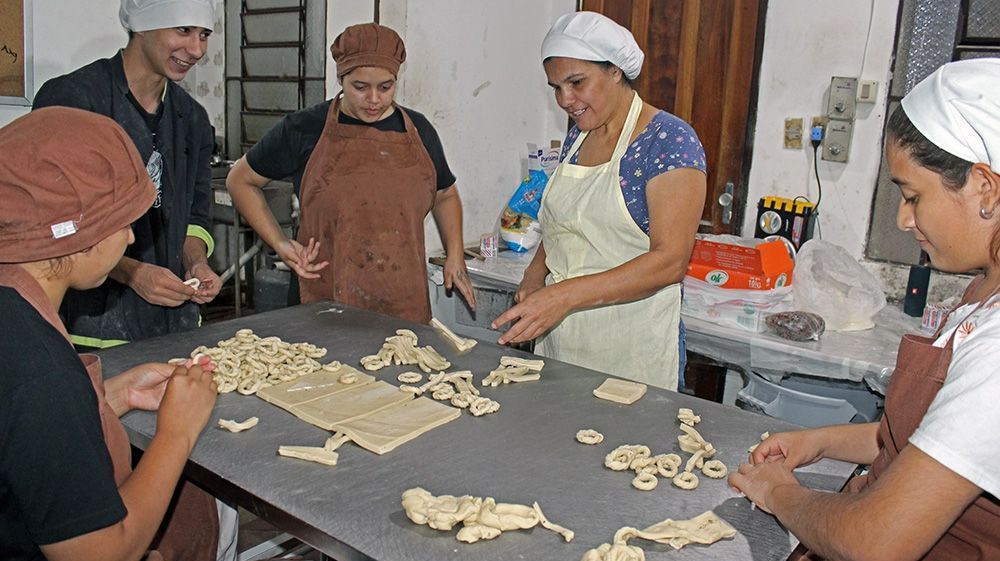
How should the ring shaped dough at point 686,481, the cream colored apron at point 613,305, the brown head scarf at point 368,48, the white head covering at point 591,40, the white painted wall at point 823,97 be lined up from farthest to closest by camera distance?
the white painted wall at point 823,97, the brown head scarf at point 368,48, the cream colored apron at point 613,305, the white head covering at point 591,40, the ring shaped dough at point 686,481

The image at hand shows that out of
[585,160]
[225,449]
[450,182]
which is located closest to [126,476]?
[225,449]

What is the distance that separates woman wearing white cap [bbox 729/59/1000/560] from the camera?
1113 mm

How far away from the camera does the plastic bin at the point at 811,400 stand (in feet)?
10.5

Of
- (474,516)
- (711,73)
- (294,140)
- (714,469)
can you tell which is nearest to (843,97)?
(711,73)

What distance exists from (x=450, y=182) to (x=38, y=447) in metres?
2.30

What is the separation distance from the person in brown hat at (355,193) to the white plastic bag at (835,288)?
1.55m

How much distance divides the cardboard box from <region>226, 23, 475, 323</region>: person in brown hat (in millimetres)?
1149

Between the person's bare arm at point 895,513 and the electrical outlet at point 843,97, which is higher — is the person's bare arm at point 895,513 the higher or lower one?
the lower one

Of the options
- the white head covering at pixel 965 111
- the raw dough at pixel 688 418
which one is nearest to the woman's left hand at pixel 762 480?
the raw dough at pixel 688 418

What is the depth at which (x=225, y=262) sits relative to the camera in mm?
7090

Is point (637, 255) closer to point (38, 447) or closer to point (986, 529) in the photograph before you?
point (986, 529)

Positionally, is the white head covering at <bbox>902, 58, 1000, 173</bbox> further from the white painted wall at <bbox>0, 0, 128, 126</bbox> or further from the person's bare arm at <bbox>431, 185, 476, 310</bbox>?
the white painted wall at <bbox>0, 0, 128, 126</bbox>

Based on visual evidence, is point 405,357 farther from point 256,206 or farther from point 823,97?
point 823,97

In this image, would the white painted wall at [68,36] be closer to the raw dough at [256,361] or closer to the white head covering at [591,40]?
the raw dough at [256,361]
